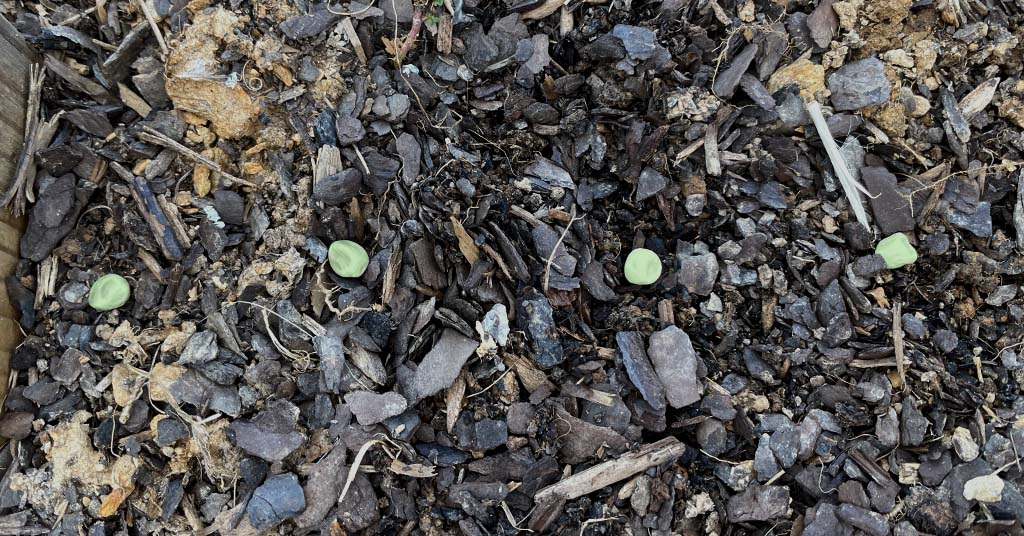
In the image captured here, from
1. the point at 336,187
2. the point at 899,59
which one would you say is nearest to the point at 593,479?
the point at 336,187

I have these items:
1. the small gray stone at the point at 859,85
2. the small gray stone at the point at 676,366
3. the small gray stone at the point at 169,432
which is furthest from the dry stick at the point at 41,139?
the small gray stone at the point at 859,85

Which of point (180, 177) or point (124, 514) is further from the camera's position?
point (180, 177)

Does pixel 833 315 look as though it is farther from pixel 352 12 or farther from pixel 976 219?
pixel 352 12

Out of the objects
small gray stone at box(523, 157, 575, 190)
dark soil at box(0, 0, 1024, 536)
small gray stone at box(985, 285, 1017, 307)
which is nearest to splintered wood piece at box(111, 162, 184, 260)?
dark soil at box(0, 0, 1024, 536)

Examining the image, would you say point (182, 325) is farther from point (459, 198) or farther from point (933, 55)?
point (933, 55)

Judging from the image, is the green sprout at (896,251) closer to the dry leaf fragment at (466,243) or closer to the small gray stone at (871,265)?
the small gray stone at (871,265)

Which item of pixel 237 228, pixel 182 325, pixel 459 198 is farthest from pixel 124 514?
pixel 459 198
